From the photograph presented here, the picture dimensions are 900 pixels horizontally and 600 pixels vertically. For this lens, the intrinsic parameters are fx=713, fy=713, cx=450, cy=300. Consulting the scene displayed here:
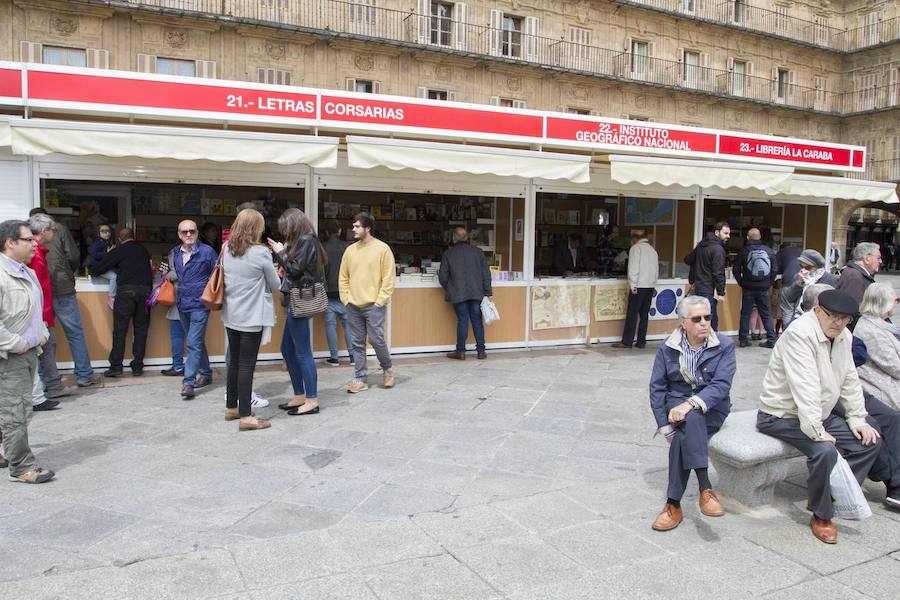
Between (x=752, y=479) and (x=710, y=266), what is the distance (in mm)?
5548

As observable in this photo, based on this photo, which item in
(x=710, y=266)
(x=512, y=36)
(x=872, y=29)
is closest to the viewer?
(x=710, y=266)

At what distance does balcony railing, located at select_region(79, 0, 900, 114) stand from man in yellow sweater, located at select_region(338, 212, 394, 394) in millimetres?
16663

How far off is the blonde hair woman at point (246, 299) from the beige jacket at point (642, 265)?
17.4 ft

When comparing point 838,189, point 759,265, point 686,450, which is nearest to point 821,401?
point 686,450

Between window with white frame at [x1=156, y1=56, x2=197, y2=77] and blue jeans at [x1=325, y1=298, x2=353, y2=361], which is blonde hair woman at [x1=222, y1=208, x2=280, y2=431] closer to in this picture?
blue jeans at [x1=325, y1=298, x2=353, y2=361]

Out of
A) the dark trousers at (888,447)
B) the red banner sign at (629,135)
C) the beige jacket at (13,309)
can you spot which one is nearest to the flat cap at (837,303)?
the dark trousers at (888,447)

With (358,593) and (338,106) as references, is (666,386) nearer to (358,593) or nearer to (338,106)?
(358,593)

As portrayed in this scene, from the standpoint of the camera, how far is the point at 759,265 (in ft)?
31.7

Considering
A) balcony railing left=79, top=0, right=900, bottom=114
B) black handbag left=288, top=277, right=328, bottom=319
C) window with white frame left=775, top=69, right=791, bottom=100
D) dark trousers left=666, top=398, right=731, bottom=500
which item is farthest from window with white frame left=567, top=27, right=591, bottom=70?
dark trousers left=666, top=398, right=731, bottom=500

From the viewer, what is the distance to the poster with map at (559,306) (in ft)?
30.0

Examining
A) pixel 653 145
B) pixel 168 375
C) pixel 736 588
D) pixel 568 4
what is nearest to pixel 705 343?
pixel 736 588

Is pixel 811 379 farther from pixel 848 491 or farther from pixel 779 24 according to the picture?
pixel 779 24

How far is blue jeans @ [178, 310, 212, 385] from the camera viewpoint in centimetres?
643

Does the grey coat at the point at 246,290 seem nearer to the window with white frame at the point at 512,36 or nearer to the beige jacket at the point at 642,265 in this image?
the beige jacket at the point at 642,265
